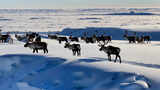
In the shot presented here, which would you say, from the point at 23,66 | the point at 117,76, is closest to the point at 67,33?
the point at 23,66

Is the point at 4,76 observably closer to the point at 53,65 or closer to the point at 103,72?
the point at 53,65

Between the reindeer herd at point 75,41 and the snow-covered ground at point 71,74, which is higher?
the reindeer herd at point 75,41

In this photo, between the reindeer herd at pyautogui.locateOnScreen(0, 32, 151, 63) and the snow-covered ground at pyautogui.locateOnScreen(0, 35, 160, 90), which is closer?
the snow-covered ground at pyautogui.locateOnScreen(0, 35, 160, 90)

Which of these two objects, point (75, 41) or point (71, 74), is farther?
point (75, 41)

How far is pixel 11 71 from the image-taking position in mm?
19734

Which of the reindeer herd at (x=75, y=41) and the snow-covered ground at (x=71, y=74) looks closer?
the snow-covered ground at (x=71, y=74)

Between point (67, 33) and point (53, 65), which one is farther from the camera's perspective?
point (67, 33)

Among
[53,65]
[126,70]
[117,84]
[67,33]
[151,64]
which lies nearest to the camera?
[117,84]

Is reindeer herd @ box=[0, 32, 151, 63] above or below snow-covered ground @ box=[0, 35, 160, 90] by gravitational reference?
above

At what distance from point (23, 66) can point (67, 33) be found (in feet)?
155

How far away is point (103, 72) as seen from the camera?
16.3m

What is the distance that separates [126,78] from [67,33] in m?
52.2

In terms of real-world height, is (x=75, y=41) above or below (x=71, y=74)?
above

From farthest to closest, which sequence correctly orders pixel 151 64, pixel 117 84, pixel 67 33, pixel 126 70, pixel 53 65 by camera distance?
pixel 67 33 < pixel 151 64 < pixel 53 65 < pixel 126 70 < pixel 117 84
